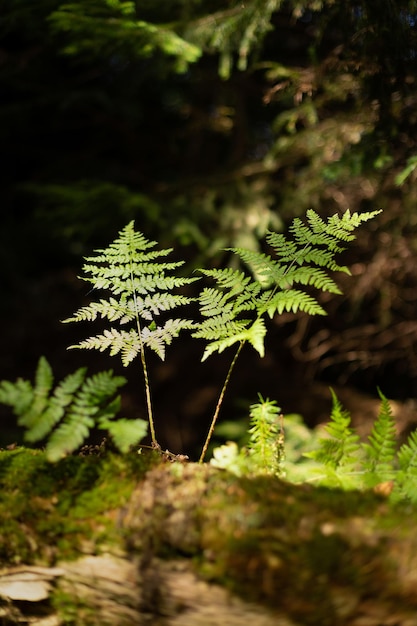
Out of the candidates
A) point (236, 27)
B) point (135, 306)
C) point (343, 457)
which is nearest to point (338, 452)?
point (343, 457)

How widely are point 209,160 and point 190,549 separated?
6737mm

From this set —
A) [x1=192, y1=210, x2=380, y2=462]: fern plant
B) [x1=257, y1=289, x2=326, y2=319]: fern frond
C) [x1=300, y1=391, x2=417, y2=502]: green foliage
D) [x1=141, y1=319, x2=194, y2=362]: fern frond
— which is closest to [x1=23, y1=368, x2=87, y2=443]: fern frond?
[x1=141, y1=319, x2=194, y2=362]: fern frond

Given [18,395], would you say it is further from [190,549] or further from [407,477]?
[407,477]

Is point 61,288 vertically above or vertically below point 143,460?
above

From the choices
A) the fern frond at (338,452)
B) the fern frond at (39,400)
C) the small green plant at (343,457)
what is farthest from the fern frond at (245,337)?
the fern frond at (39,400)

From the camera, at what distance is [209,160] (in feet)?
24.0

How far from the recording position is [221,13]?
349cm

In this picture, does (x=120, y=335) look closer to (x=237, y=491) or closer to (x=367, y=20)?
(x=237, y=491)

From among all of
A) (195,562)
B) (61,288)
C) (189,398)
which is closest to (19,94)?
(61,288)

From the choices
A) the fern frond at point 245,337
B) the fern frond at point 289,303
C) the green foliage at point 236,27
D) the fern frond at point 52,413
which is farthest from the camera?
the green foliage at point 236,27

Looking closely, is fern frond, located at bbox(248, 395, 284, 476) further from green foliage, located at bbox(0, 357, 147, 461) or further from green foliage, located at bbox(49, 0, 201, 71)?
green foliage, located at bbox(49, 0, 201, 71)

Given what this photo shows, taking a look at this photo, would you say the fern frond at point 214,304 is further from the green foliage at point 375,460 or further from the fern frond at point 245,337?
the green foliage at point 375,460

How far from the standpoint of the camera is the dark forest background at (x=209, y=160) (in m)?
3.27

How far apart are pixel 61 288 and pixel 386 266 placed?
5545 mm
